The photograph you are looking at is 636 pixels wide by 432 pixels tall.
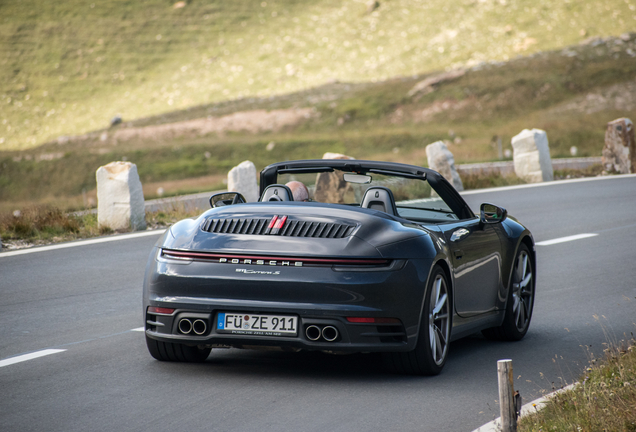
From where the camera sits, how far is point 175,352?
6570mm

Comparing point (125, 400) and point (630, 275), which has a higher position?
point (125, 400)

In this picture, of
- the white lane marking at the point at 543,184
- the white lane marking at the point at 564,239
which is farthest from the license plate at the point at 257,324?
the white lane marking at the point at 543,184

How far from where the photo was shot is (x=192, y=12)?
124 meters

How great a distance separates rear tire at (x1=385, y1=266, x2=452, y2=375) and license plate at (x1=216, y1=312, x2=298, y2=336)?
80 centimetres

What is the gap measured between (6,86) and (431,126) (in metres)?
60.2

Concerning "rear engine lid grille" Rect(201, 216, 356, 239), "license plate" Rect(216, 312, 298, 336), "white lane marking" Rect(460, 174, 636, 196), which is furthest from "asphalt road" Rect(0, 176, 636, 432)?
"white lane marking" Rect(460, 174, 636, 196)

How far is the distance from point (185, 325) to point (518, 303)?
313cm

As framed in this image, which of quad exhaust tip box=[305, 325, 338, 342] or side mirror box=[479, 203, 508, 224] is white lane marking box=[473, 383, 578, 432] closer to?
quad exhaust tip box=[305, 325, 338, 342]

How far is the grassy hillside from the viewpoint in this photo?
8606 cm

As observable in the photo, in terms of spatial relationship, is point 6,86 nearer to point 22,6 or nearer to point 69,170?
point 22,6

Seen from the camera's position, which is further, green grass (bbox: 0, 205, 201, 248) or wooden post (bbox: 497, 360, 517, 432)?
green grass (bbox: 0, 205, 201, 248)

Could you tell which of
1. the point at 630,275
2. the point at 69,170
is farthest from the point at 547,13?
the point at 630,275

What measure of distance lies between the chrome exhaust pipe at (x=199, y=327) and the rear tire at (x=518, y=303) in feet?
9.28

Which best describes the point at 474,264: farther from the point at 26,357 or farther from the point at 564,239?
the point at 564,239
